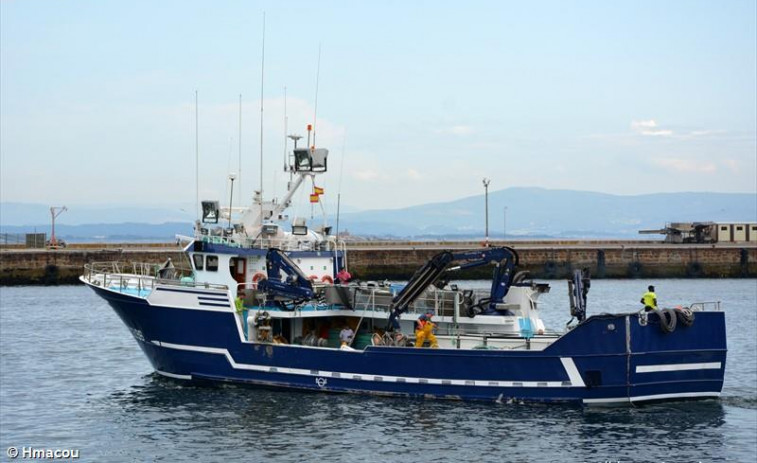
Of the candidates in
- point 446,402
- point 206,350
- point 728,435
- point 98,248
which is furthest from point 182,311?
point 98,248

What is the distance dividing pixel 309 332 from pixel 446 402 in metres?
4.86

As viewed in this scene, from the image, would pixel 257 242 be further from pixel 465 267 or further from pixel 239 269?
pixel 465 267

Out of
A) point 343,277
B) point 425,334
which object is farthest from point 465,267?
point 343,277

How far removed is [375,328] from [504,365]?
15.3 feet

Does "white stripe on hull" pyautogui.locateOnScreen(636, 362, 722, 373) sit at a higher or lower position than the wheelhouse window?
lower

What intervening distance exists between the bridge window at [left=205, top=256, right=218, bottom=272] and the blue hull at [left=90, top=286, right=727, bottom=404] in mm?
1864

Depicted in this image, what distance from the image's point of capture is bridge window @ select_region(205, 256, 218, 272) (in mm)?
30078

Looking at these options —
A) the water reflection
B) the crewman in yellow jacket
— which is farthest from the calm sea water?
the crewman in yellow jacket

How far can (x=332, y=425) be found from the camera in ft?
80.2

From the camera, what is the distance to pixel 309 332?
2930 centimetres

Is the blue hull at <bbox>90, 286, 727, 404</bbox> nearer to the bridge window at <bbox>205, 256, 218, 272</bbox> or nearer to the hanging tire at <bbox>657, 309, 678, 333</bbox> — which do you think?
the hanging tire at <bbox>657, 309, 678, 333</bbox>

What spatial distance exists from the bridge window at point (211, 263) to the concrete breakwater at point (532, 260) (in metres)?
41.6

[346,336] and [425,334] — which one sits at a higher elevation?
[425,334]

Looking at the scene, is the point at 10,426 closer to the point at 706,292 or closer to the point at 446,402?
the point at 446,402
